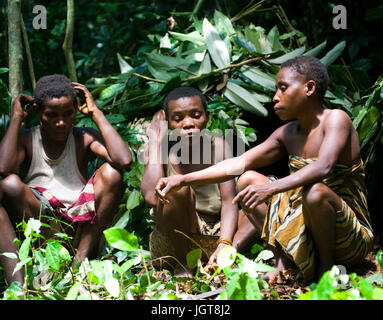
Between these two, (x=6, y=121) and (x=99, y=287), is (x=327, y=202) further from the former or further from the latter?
(x=6, y=121)

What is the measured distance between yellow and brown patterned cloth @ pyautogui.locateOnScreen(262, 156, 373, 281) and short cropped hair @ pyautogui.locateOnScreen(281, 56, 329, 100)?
1.34ft

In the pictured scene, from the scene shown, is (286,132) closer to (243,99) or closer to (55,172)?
(243,99)

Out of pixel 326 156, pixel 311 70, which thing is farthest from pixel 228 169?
pixel 311 70

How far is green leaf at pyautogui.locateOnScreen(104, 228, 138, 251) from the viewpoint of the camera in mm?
2352

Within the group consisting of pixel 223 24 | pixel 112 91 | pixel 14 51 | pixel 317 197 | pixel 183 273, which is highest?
pixel 223 24

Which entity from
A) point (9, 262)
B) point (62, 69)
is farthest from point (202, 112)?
point (62, 69)

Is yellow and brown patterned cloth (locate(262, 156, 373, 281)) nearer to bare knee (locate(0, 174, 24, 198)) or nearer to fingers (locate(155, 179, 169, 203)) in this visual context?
fingers (locate(155, 179, 169, 203))

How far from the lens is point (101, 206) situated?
3395mm

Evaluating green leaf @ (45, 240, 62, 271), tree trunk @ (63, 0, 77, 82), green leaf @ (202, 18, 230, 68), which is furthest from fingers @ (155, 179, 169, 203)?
tree trunk @ (63, 0, 77, 82)

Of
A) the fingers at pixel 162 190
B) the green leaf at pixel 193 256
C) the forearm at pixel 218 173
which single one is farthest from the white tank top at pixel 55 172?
the green leaf at pixel 193 256

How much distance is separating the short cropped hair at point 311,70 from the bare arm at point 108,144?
107 cm

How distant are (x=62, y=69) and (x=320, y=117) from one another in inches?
159

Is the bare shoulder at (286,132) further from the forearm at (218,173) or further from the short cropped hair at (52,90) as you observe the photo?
the short cropped hair at (52,90)

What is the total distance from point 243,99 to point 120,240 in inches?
78.8
